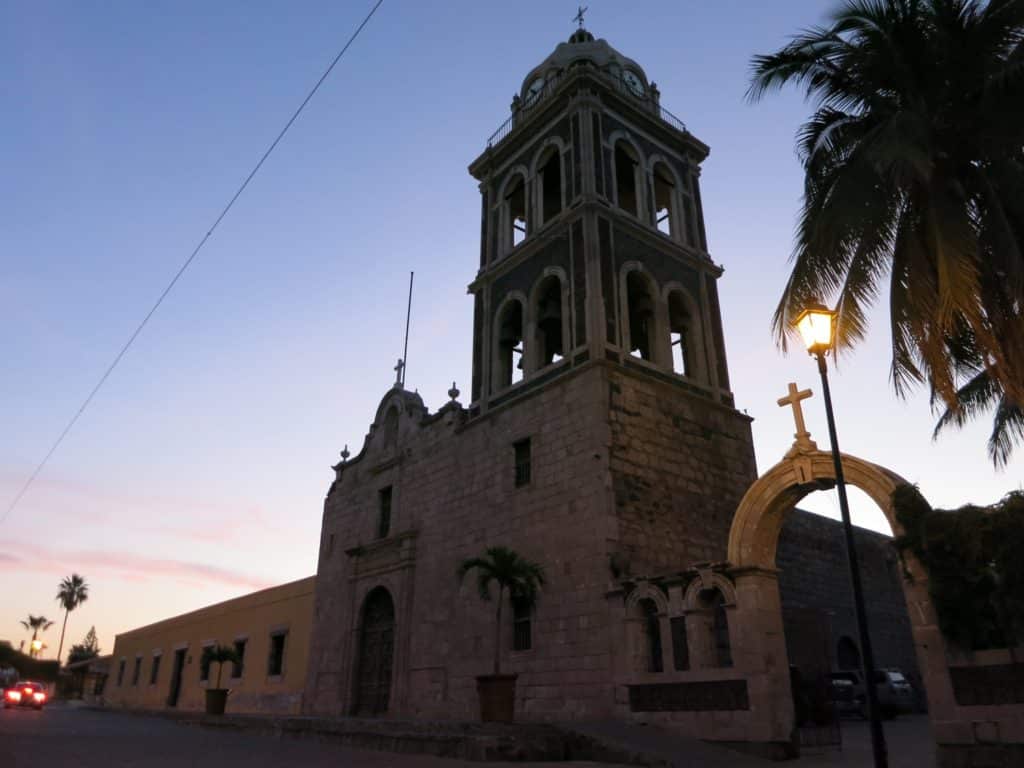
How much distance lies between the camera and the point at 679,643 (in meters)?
12.5

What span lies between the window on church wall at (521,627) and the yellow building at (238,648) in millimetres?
10683

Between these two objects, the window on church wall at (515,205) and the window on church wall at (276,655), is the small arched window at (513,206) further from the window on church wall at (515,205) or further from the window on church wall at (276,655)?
the window on church wall at (276,655)

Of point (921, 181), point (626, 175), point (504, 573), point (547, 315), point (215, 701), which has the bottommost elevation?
point (215, 701)

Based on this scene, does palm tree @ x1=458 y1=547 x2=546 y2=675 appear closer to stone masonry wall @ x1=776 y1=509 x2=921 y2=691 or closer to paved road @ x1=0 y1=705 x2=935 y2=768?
paved road @ x1=0 y1=705 x2=935 y2=768

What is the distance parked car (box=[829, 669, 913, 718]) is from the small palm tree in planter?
10.1 meters

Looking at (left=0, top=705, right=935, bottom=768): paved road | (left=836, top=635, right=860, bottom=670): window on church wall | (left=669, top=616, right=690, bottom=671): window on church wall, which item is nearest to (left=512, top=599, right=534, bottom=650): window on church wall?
(left=669, top=616, right=690, bottom=671): window on church wall

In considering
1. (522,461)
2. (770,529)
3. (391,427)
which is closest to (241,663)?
(391,427)

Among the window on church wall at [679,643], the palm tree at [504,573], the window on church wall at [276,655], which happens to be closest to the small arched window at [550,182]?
the palm tree at [504,573]

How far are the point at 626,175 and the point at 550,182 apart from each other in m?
2.34

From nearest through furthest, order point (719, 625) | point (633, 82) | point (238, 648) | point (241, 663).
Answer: point (719, 625)
point (633, 82)
point (241, 663)
point (238, 648)

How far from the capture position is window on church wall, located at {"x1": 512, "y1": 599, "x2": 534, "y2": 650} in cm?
1498

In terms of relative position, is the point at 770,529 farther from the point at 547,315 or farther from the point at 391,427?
the point at 391,427

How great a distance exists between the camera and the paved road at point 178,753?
944cm

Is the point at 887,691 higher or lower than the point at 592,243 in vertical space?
lower
